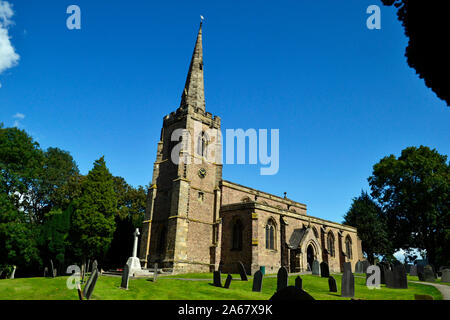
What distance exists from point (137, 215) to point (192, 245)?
16.0 metres

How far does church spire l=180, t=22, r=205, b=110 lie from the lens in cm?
3441

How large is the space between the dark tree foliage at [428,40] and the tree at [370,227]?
36.9 m

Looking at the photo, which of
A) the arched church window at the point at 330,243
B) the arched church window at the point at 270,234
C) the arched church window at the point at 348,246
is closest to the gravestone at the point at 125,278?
the arched church window at the point at 270,234

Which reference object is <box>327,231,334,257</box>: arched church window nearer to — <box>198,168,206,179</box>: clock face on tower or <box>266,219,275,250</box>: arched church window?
<box>266,219,275,250</box>: arched church window

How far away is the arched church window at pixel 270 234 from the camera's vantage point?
2848 centimetres

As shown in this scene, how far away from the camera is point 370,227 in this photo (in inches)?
1628

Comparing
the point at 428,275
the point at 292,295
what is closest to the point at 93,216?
the point at 292,295

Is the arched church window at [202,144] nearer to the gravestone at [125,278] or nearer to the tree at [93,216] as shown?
the tree at [93,216]

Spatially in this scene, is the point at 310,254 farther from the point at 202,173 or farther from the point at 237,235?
the point at 202,173

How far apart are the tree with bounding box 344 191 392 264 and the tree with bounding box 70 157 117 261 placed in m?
31.7
